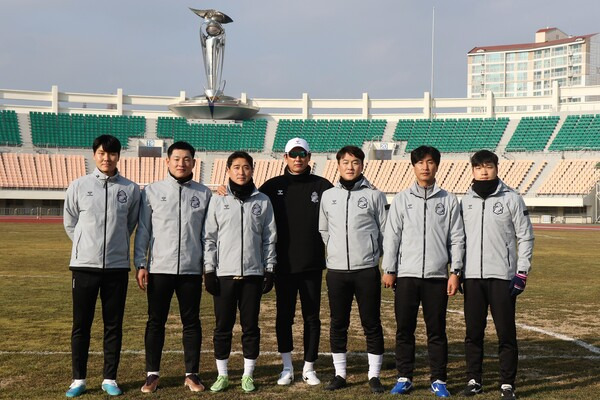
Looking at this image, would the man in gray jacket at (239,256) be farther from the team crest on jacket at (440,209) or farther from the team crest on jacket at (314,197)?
the team crest on jacket at (440,209)

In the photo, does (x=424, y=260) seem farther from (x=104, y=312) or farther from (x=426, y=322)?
(x=104, y=312)

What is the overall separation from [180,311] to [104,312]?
811 millimetres

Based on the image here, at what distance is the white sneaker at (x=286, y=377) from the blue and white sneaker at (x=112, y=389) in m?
1.67

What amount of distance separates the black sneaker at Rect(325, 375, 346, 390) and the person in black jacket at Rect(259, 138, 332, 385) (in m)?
0.37

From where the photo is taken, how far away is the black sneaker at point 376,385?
23.2 feet

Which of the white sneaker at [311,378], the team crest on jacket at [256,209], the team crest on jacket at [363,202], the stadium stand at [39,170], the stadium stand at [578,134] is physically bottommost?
the white sneaker at [311,378]

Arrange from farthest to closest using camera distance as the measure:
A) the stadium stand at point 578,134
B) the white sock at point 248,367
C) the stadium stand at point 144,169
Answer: the stadium stand at point 144,169 < the stadium stand at point 578,134 < the white sock at point 248,367

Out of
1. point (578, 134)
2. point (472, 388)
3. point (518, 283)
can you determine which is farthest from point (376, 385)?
point (578, 134)

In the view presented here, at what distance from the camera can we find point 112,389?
6910mm

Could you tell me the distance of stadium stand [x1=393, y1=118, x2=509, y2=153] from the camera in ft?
218

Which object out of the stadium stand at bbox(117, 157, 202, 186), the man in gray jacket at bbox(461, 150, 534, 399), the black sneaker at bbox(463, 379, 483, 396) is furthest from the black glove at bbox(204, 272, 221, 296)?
the stadium stand at bbox(117, 157, 202, 186)

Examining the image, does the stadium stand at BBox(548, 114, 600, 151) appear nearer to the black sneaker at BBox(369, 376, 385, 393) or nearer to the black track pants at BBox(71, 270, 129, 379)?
the black sneaker at BBox(369, 376, 385, 393)

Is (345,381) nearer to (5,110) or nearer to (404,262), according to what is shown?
(404,262)

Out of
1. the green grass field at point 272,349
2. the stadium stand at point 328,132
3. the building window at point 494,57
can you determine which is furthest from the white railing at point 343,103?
the building window at point 494,57
